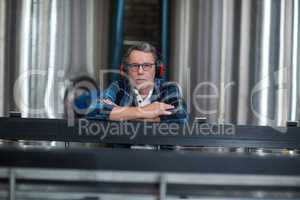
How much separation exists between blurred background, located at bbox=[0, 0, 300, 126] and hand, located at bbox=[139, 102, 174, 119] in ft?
1.46

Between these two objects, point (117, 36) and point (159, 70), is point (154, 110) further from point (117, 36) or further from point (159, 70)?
point (117, 36)

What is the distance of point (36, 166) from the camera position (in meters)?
0.90

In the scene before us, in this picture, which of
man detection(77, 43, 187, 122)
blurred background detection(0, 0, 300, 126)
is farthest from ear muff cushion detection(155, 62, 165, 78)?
blurred background detection(0, 0, 300, 126)

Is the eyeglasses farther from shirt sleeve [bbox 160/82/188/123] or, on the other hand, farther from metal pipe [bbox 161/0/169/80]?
metal pipe [bbox 161/0/169/80]

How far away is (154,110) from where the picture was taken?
1212 millimetres

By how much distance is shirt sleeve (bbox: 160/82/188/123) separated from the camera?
1250 millimetres

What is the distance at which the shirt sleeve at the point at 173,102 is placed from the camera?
1250mm

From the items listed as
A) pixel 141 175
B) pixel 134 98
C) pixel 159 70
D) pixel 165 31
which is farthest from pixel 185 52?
pixel 141 175

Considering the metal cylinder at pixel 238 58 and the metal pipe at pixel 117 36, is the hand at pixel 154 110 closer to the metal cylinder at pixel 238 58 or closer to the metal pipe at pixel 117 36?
the metal cylinder at pixel 238 58

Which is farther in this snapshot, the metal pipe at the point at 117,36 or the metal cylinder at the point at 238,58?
the metal pipe at the point at 117,36

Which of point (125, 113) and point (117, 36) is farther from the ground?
point (117, 36)

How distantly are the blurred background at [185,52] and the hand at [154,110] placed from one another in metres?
0.45

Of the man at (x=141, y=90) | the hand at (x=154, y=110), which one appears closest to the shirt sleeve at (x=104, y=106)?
the man at (x=141, y=90)

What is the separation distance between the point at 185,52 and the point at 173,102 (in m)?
0.58
